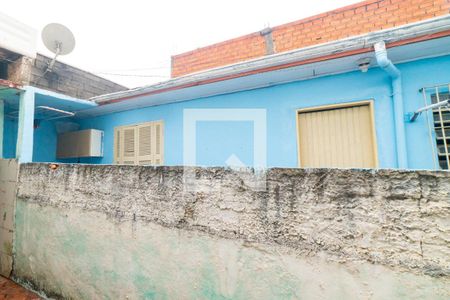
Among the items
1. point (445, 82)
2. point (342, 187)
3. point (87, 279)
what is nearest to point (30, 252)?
point (87, 279)

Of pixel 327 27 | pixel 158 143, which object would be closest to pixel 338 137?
pixel 158 143

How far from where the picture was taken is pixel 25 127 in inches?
185

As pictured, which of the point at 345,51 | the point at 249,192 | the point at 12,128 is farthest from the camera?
the point at 12,128

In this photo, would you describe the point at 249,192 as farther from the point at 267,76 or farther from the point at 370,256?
the point at 267,76

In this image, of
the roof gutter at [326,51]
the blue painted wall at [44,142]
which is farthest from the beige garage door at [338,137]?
the blue painted wall at [44,142]

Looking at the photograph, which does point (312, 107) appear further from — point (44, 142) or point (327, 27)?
point (44, 142)

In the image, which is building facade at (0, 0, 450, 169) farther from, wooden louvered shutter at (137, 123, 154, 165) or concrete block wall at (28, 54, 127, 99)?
concrete block wall at (28, 54, 127, 99)

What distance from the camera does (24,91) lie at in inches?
188

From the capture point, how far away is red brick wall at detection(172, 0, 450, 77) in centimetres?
595

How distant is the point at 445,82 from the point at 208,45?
6628 millimetres

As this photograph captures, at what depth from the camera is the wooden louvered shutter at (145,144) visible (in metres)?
5.75

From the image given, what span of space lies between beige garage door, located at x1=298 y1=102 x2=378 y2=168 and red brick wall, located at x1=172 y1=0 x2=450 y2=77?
366 centimetres

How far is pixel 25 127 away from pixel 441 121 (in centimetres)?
673

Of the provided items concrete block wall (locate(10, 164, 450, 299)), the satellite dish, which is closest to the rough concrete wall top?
concrete block wall (locate(10, 164, 450, 299))
